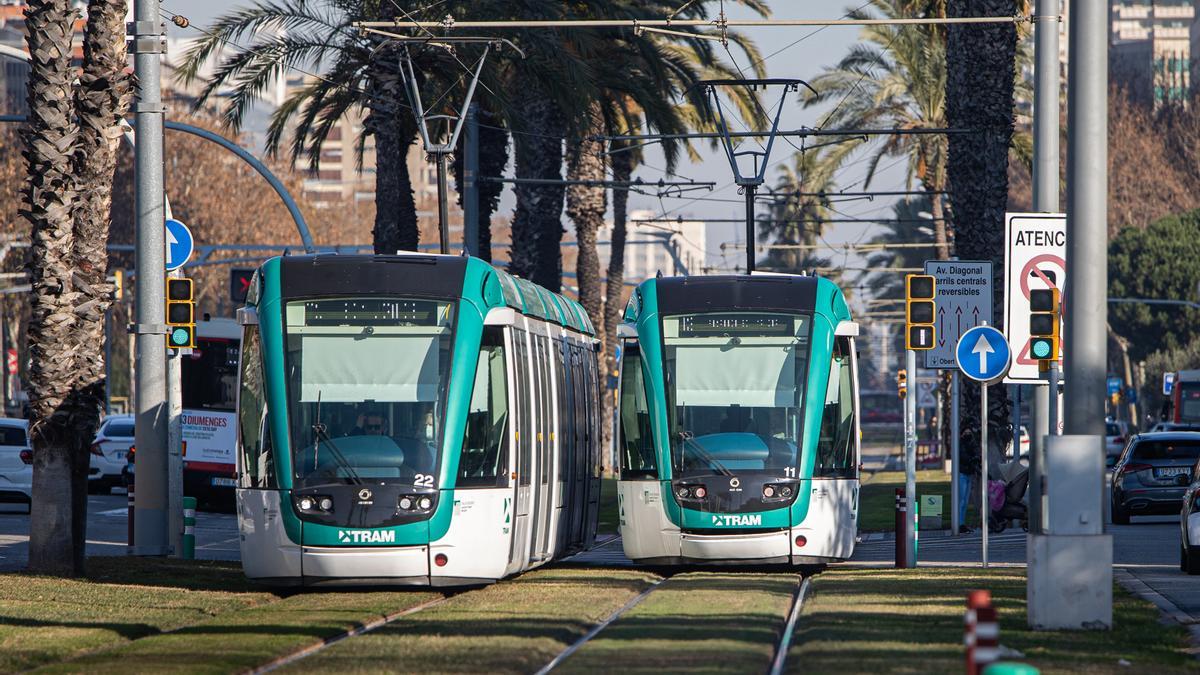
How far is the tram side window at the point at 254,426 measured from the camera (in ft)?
55.3

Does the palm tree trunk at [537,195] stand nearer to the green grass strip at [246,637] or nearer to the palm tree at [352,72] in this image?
the palm tree at [352,72]

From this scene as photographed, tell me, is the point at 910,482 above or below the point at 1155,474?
above

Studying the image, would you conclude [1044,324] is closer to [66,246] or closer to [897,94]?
[66,246]

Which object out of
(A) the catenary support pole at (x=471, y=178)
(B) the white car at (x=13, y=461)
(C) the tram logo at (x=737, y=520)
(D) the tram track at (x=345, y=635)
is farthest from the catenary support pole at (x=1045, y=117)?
(B) the white car at (x=13, y=461)

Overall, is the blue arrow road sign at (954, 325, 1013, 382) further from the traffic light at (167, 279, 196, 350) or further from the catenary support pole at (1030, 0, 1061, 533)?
the traffic light at (167, 279, 196, 350)

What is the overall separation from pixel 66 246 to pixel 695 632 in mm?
8540

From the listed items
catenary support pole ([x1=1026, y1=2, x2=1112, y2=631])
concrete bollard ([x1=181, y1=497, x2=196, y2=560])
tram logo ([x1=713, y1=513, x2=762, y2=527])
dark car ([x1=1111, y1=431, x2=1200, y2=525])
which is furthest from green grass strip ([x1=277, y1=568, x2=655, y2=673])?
dark car ([x1=1111, y1=431, x2=1200, y2=525])

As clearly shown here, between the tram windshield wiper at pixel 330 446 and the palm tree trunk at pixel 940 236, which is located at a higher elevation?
the palm tree trunk at pixel 940 236

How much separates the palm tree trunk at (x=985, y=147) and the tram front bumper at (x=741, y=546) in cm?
1202

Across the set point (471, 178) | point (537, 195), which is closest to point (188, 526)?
point (471, 178)

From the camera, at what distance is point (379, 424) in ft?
55.6

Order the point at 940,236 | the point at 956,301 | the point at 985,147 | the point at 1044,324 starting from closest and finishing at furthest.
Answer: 1. the point at 1044,324
2. the point at 956,301
3. the point at 985,147
4. the point at 940,236

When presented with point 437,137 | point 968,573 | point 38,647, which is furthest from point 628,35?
point 38,647

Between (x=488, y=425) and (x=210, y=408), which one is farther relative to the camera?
(x=210, y=408)
